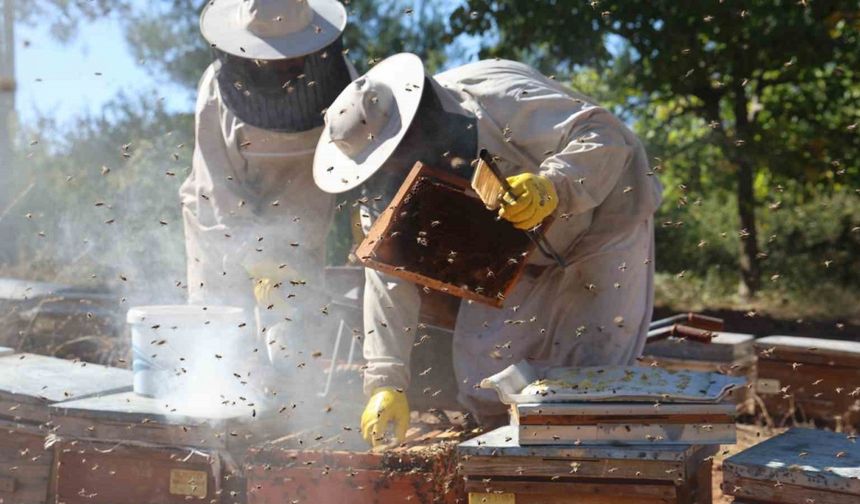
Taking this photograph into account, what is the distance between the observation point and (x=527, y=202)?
2.67 m

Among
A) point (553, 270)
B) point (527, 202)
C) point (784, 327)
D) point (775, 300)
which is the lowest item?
point (775, 300)

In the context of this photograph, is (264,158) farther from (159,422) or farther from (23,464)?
(23,464)

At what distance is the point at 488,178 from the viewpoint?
2.61 m

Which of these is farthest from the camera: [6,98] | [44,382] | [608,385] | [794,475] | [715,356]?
[6,98]

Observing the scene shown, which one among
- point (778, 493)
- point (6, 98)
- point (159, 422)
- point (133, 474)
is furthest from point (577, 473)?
point (6, 98)

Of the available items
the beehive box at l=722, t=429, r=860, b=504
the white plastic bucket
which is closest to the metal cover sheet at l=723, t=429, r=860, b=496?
the beehive box at l=722, t=429, r=860, b=504

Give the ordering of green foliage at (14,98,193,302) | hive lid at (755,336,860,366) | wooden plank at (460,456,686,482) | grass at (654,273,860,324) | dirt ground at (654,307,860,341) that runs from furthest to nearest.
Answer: grass at (654,273,860,324) < dirt ground at (654,307,860,341) < green foliage at (14,98,193,302) < hive lid at (755,336,860,366) < wooden plank at (460,456,686,482)

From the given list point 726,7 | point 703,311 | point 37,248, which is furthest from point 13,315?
point 703,311

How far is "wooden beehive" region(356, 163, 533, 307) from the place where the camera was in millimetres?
2799

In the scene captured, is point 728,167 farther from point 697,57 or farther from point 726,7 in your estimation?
point 726,7

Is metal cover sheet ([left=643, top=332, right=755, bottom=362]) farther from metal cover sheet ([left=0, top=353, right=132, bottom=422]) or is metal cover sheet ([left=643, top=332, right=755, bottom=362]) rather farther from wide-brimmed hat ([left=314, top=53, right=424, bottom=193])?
metal cover sheet ([left=0, top=353, right=132, bottom=422])

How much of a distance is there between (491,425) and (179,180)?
3816 mm

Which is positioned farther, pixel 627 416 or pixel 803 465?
pixel 627 416

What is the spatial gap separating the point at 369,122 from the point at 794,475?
4.77ft
